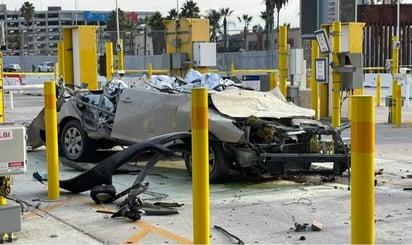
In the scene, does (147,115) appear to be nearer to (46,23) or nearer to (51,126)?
(51,126)

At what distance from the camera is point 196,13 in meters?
75.4

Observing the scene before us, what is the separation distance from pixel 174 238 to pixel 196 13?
2770 inches

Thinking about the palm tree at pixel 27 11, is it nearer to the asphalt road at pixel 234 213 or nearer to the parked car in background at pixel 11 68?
the parked car in background at pixel 11 68

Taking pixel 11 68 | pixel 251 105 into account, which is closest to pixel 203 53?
pixel 251 105

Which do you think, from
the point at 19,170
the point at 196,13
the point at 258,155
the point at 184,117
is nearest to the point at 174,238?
the point at 19,170

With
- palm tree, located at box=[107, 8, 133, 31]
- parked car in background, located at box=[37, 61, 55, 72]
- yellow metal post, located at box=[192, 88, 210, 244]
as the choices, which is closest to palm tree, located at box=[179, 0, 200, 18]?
palm tree, located at box=[107, 8, 133, 31]

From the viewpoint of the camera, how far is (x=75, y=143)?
11.1 metres

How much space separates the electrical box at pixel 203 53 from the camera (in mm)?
18266

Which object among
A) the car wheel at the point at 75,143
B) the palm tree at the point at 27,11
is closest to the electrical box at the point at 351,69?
the car wheel at the point at 75,143

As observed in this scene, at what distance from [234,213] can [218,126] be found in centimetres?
168

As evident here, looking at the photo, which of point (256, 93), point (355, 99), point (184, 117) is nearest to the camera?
point (355, 99)

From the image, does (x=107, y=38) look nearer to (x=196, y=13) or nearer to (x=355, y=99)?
(x=355, y=99)

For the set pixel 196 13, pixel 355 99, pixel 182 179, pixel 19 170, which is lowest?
pixel 182 179

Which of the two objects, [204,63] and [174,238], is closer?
[174,238]
